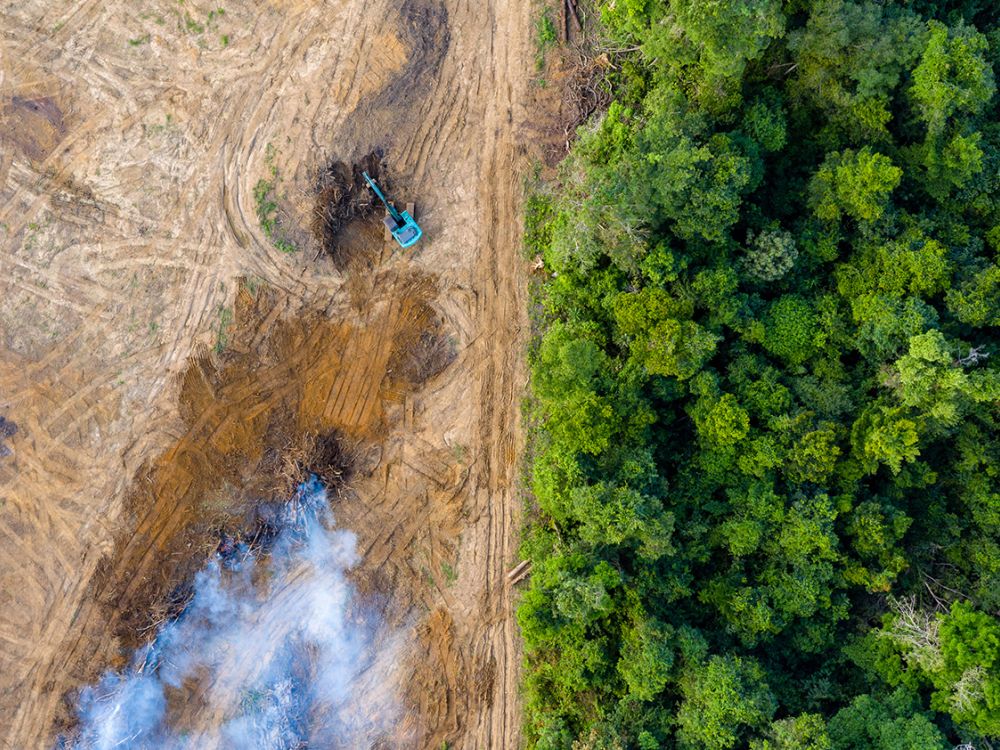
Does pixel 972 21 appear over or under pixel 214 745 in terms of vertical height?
over

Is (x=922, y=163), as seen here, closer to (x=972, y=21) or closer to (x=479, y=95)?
(x=972, y=21)

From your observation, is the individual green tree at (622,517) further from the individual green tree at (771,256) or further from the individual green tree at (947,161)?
the individual green tree at (947,161)

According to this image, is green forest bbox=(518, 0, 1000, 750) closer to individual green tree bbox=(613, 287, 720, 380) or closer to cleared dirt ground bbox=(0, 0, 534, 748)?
individual green tree bbox=(613, 287, 720, 380)

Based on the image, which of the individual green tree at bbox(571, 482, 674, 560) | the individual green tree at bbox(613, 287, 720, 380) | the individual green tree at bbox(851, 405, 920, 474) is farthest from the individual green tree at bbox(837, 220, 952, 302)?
the individual green tree at bbox(571, 482, 674, 560)

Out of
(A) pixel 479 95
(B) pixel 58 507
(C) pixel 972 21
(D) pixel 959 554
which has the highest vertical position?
(A) pixel 479 95

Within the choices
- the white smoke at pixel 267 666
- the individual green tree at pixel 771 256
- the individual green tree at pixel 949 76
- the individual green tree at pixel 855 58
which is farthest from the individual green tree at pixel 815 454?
the white smoke at pixel 267 666

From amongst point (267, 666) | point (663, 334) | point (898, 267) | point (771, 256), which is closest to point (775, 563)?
point (663, 334)

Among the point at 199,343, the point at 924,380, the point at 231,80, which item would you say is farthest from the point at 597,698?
the point at 231,80

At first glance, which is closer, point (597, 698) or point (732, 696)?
point (732, 696)
